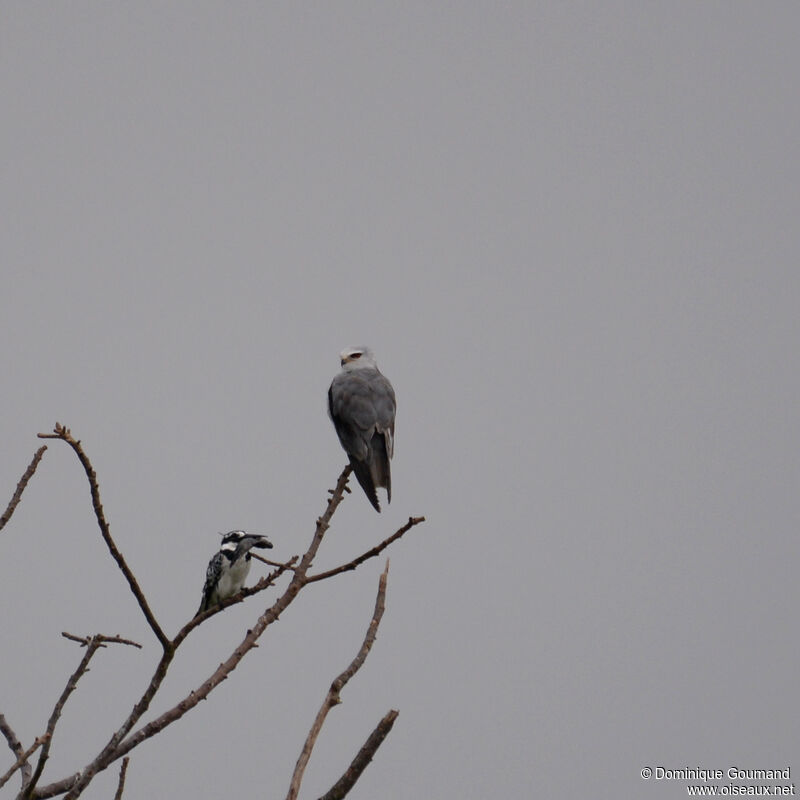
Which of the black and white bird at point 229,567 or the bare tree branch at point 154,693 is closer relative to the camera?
the bare tree branch at point 154,693

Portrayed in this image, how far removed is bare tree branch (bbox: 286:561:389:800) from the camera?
2811 mm

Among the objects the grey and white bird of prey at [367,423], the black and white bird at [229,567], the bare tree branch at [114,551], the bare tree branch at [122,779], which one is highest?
the grey and white bird of prey at [367,423]

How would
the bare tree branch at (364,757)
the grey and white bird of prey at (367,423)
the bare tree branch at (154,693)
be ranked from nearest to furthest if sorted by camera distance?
the bare tree branch at (364,757) → the bare tree branch at (154,693) → the grey and white bird of prey at (367,423)

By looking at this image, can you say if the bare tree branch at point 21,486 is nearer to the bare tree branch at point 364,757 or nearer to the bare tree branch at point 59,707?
the bare tree branch at point 59,707

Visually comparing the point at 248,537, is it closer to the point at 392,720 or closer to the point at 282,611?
the point at 282,611

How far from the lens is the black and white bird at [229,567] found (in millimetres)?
10609

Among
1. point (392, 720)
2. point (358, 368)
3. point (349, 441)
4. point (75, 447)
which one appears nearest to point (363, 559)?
point (392, 720)

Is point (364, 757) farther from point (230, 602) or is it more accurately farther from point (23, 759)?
point (230, 602)

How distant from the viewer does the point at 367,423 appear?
31.4 feet

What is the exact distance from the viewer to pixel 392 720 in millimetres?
2951

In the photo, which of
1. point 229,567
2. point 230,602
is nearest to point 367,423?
point 229,567

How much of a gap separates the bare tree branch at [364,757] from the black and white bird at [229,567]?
25.5 feet

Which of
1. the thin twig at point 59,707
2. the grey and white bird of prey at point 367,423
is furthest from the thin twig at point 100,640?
the grey and white bird of prey at point 367,423

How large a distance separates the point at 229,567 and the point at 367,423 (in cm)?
250
